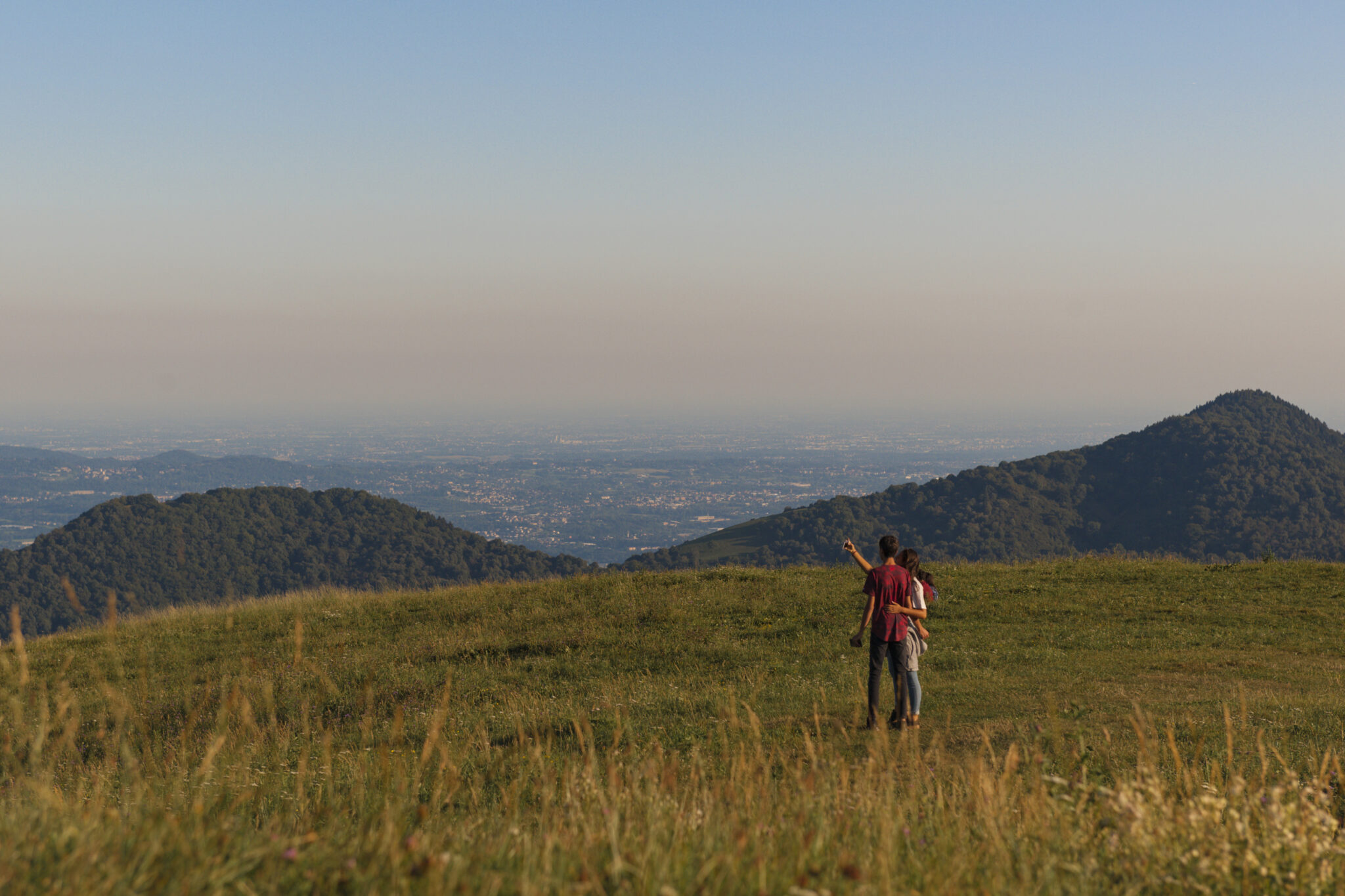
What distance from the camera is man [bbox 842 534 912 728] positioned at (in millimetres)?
10383

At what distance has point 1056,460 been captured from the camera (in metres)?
118

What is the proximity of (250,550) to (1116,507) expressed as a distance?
10516 centimetres

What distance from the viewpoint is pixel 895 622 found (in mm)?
10398

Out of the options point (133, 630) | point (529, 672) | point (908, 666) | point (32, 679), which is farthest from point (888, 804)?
point (133, 630)

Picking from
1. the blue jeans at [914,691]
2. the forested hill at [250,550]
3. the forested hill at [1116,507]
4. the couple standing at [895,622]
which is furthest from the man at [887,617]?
the forested hill at [1116,507]

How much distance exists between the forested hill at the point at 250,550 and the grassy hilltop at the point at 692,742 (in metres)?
50.8

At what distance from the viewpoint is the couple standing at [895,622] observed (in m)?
10.4

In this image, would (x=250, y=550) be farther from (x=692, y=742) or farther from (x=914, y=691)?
(x=914, y=691)

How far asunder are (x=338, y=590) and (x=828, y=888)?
2655 cm

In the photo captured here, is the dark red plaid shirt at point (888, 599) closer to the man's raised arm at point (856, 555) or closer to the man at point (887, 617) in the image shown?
the man at point (887, 617)

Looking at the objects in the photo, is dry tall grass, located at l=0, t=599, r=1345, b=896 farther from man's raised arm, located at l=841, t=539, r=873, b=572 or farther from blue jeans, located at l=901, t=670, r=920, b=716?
blue jeans, located at l=901, t=670, r=920, b=716

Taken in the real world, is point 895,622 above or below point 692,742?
above

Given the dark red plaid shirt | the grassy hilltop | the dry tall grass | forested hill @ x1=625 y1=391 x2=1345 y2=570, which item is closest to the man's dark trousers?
the dark red plaid shirt

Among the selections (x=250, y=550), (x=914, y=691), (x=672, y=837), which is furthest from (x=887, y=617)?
(x=250, y=550)
